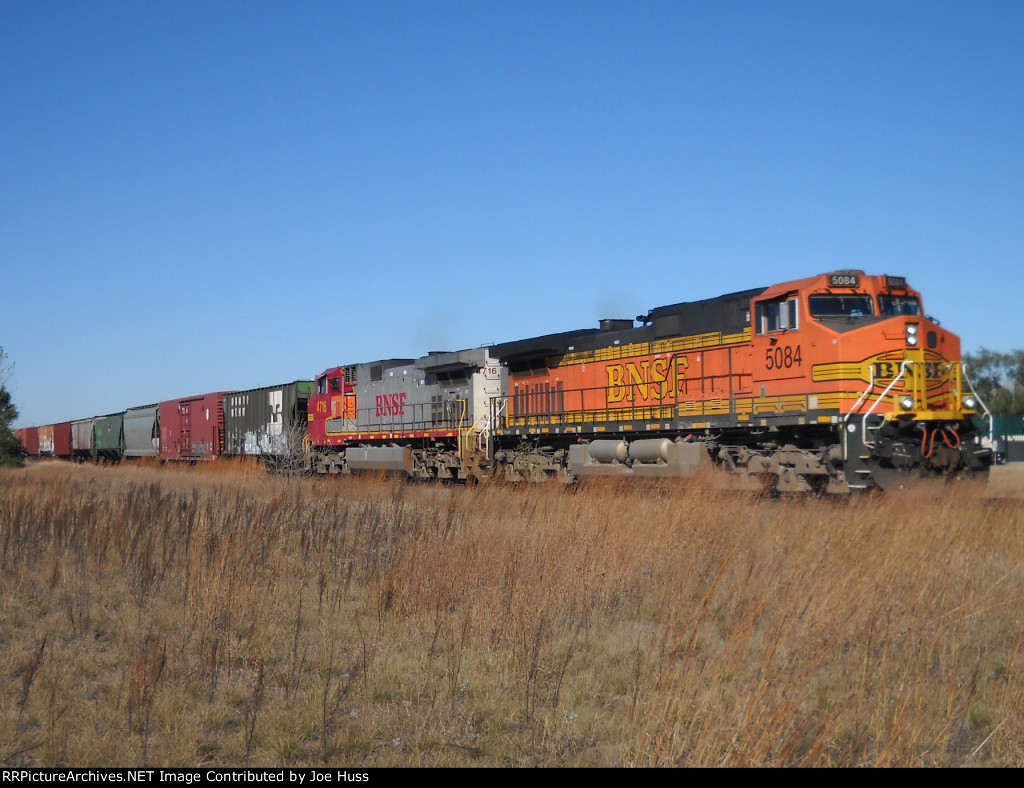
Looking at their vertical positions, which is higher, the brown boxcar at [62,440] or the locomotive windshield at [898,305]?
the locomotive windshield at [898,305]

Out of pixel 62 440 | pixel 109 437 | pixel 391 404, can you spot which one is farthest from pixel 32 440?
pixel 391 404

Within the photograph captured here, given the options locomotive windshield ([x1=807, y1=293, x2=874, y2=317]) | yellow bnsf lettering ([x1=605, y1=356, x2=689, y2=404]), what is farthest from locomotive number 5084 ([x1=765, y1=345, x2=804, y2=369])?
yellow bnsf lettering ([x1=605, y1=356, x2=689, y2=404])

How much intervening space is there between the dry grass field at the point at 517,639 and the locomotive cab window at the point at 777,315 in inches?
200

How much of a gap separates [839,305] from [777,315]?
1.02 m

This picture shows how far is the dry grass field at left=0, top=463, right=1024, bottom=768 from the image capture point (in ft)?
14.3

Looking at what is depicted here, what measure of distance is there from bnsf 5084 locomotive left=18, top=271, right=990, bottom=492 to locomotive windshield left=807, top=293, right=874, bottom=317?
0.02m

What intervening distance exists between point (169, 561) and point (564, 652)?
13.4ft

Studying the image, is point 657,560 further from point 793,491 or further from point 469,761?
point 793,491

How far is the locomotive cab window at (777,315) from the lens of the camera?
14.5 m

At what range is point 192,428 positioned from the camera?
36938 mm

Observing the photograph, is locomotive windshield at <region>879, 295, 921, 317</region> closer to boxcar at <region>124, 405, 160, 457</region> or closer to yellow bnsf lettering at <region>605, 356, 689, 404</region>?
yellow bnsf lettering at <region>605, 356, 689, 404</region>

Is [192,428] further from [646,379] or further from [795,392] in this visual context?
[795,392]

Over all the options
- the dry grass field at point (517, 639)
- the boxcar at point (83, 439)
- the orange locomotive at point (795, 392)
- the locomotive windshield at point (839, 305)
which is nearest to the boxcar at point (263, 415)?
the orange locomotive at point (795, 392)

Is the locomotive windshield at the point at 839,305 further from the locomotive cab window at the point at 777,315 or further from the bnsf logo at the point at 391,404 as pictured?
the bnsf logo at the point at 391,404
